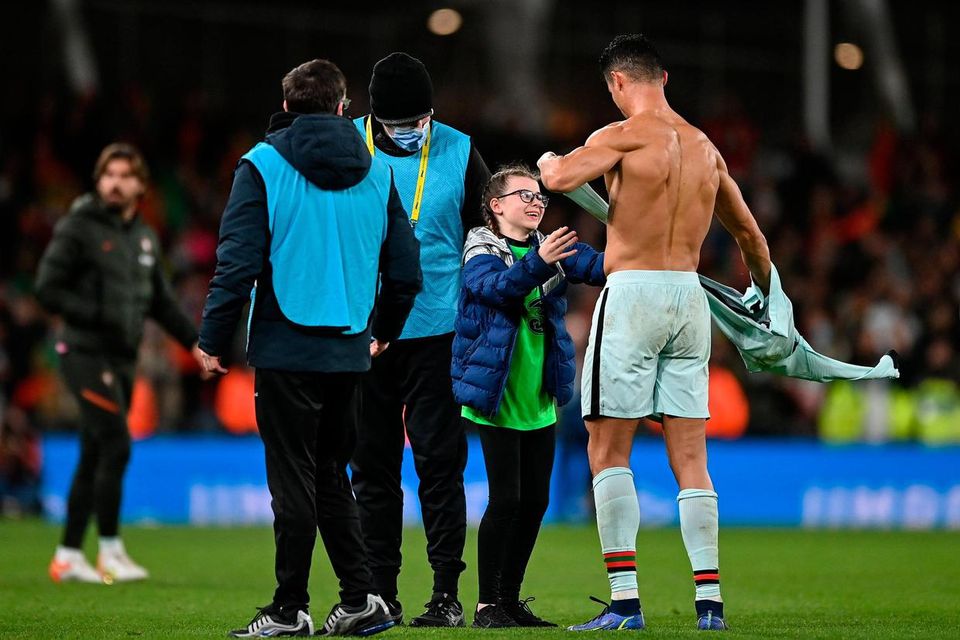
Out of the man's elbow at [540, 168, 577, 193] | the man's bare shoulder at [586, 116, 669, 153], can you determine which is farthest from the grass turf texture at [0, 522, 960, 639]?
the man's bare shoulder at [586, 116, 669, 153]

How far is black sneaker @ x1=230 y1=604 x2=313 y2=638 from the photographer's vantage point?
6.11m

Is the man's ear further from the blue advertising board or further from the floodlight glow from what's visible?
the floodlight glow

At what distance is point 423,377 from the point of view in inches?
280

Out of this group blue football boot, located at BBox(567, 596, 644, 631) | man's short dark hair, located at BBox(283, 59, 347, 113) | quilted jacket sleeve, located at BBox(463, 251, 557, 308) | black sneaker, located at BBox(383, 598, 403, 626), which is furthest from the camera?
black sneaker, located at BBox(383, 598, 403, 626)

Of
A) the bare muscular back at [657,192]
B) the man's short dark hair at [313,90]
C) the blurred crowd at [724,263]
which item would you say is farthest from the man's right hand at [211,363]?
the blurred crowd at [724,263]

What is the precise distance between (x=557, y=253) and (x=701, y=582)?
60.0 inches

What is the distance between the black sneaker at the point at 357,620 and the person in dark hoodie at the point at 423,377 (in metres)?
0.72

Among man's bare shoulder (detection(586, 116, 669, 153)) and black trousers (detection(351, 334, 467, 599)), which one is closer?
man's bare shoulder (detection(586, 116, 669, 153))

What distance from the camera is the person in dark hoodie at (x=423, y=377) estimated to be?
23.1 feet

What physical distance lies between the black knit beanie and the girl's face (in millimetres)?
520

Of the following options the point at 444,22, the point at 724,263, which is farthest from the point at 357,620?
the point at 444,22

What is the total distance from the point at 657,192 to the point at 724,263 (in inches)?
536

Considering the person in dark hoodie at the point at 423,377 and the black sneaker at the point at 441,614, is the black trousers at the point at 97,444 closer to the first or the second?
the person in dark hoodie at the point at 423,377

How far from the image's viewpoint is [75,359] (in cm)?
966
